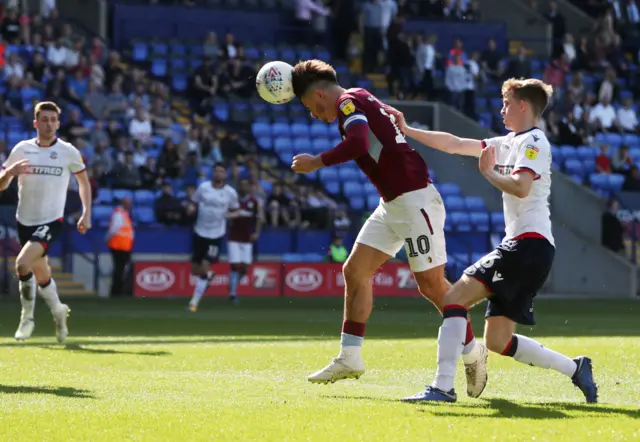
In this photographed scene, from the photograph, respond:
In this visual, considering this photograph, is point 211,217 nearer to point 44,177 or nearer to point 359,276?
point 44,177

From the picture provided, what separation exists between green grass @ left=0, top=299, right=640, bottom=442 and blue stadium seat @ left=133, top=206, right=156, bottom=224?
29.8 ft

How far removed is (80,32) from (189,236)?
8122 millimetres

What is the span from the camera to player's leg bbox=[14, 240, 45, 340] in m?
14.8

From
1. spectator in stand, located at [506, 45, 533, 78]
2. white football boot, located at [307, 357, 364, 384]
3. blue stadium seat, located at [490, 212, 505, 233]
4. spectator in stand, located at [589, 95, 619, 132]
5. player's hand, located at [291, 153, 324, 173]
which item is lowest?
blue stadium seat, located at [490, 212, 505, 233]

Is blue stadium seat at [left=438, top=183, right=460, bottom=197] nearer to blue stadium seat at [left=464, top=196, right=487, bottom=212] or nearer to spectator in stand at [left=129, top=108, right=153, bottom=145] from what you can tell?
blue stadium seat at [left=464, top=196, right=487, bottom=212]

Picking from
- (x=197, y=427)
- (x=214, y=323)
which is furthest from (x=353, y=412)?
(x=214, y=323)

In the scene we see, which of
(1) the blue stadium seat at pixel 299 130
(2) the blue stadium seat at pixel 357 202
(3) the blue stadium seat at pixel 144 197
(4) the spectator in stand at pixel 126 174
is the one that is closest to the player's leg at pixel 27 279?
(4) the spectator in stand at pixel 126 174

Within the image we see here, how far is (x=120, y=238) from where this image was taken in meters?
25.8

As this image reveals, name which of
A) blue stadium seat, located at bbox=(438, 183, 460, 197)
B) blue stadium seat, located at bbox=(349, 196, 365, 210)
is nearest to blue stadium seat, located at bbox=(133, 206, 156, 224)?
blue stadium seat, located at bbox=(349, 196, 365, 210)

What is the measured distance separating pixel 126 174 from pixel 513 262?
19.6m

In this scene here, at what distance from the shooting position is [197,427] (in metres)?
7.65

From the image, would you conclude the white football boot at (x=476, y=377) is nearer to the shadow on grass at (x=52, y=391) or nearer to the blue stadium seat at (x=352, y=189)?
the shadow on grass at (x=52, y=391)

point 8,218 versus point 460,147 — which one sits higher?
point 460,147

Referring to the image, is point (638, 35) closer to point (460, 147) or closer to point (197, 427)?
point (460, 147)
